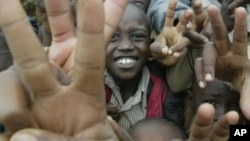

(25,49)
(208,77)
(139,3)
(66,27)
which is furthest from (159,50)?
(25,49)

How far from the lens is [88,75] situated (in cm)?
108

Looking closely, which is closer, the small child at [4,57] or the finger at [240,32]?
the finger at [240,32]

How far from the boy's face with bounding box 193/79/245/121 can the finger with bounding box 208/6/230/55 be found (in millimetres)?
332

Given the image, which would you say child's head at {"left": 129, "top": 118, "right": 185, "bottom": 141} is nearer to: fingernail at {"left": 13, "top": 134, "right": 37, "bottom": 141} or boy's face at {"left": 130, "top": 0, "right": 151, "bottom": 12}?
fingernail at {"left": 13, "top": 134, "right": 37, "bottom": 141}

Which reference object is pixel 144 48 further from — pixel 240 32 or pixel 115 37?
pixel 240 32

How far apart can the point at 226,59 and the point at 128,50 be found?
55 cm

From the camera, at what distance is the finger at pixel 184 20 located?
6.43 ft

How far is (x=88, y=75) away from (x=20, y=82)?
159mm

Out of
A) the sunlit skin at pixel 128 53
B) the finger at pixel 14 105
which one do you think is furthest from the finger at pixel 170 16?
the finger at pixel 14 105

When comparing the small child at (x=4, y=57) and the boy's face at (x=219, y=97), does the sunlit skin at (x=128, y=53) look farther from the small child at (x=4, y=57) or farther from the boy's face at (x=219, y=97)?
the small child at (x=4, y=57)

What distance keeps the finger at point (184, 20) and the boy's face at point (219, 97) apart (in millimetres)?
267

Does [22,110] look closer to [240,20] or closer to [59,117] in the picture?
[59,117]

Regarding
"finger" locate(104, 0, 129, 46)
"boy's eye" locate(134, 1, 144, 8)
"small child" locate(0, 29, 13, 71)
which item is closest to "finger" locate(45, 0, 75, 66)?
"finger" locate(104, 0, 129, 46)

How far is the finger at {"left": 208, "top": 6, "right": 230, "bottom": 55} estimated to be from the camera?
1481 millimetres
